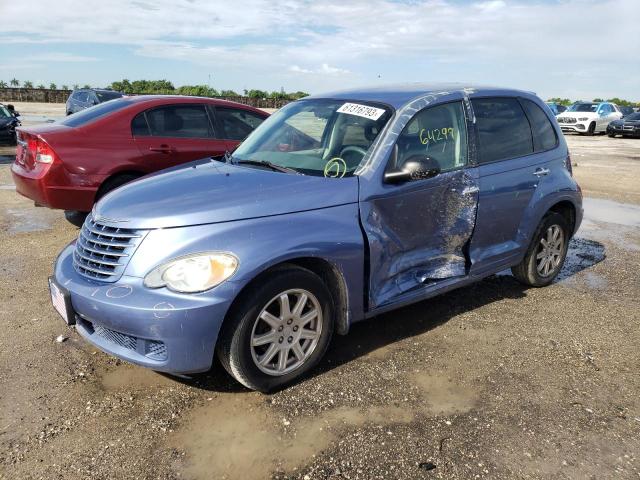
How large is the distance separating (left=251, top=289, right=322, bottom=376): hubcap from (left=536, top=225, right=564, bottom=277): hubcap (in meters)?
2.63

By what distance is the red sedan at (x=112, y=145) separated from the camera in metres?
5.83

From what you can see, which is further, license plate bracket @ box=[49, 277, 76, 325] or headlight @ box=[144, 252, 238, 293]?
license plate bracket @ box=[49, 277, 76, 325]

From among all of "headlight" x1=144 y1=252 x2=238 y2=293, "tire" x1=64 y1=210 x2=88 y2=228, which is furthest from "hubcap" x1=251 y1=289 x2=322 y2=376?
"tire" x1=64 y1=210 x2=88 y2=228

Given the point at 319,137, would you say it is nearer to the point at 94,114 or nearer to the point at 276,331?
the point at 276,331

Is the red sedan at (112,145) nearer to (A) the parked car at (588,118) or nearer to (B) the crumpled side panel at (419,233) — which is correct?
(B) the crumpled side panel at (419,233)

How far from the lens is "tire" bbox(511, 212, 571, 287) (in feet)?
15.9

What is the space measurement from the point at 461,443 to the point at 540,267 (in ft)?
8.74

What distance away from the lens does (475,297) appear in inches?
194

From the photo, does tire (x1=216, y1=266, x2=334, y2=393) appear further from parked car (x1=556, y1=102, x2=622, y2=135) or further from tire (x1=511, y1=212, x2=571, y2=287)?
parked car (x1=556, y1=102, x2=622, y2=135)

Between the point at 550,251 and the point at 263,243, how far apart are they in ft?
10.6

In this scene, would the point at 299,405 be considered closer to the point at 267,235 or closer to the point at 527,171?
the point at 267,235

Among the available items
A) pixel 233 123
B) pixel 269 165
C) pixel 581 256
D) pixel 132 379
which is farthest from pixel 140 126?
pixel 581 256

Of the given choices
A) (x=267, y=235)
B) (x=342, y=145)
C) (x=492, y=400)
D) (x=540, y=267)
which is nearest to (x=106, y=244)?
(x=267, y=235)

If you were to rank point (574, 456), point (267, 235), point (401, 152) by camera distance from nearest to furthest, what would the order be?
point (574, 456), point (267, 235), point (401, 152)
